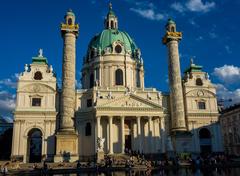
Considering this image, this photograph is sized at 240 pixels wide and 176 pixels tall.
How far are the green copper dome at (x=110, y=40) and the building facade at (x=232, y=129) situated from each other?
25.6 meters

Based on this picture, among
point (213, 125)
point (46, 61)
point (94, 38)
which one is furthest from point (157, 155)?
point (94, 38)

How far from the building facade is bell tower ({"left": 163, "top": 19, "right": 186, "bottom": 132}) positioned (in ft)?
67.1

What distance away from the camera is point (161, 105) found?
2109 inches

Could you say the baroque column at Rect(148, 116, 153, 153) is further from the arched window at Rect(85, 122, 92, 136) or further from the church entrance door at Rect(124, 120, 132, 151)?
the arched window at Rect(85, 122, 92, 136)

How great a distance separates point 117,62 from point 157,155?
2109 cm

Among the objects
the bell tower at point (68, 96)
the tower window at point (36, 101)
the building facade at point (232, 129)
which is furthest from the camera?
the building facade at point (232, 129)

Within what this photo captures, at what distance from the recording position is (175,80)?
49.9 metres

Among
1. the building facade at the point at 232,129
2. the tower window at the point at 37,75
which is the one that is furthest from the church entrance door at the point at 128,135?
the building facade at the point at 232,129

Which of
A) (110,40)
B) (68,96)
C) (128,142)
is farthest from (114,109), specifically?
(110,40)

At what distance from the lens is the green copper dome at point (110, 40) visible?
61.3m

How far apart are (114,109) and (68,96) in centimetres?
920

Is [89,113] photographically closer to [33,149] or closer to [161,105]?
[161,105]

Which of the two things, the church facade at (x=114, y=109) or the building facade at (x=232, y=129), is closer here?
the church facade at (x=114, y=109)

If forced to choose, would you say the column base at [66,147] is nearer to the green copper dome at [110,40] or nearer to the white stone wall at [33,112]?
the white stone wall at [33,112]
